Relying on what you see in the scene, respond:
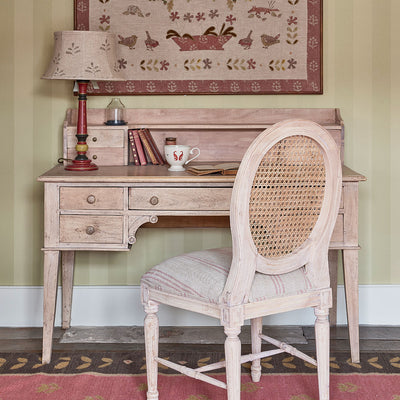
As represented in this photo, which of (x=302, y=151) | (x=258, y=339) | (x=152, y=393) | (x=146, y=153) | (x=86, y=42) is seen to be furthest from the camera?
(x=146, y=153)

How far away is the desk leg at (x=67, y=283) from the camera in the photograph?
3250 millimetres

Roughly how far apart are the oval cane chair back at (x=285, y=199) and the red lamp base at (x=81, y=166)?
1.07 meters

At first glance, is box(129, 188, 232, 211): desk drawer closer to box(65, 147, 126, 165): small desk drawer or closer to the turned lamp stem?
the turned lamp stem

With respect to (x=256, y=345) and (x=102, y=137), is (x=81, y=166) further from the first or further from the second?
(x=256, y=345)

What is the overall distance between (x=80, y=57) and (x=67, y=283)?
1.11 m

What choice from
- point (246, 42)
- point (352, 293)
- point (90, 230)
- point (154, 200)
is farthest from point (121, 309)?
point (246, 42)

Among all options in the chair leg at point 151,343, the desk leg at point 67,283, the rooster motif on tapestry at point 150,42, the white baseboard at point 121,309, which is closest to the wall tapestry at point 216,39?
the rooster motif on tapestry at point 150,42

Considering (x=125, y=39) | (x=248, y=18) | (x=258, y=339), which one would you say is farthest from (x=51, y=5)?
(x=258, y=339)

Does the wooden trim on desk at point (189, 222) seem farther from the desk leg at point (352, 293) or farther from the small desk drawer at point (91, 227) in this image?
the desk leg at point (352, 293)

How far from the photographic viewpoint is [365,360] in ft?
9.27

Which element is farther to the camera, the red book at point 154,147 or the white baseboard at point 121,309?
the white baseboard at point 121,309

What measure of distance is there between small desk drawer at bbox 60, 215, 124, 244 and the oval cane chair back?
80 cm

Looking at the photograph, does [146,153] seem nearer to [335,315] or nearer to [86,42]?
[86,42]

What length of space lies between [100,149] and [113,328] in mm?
870
